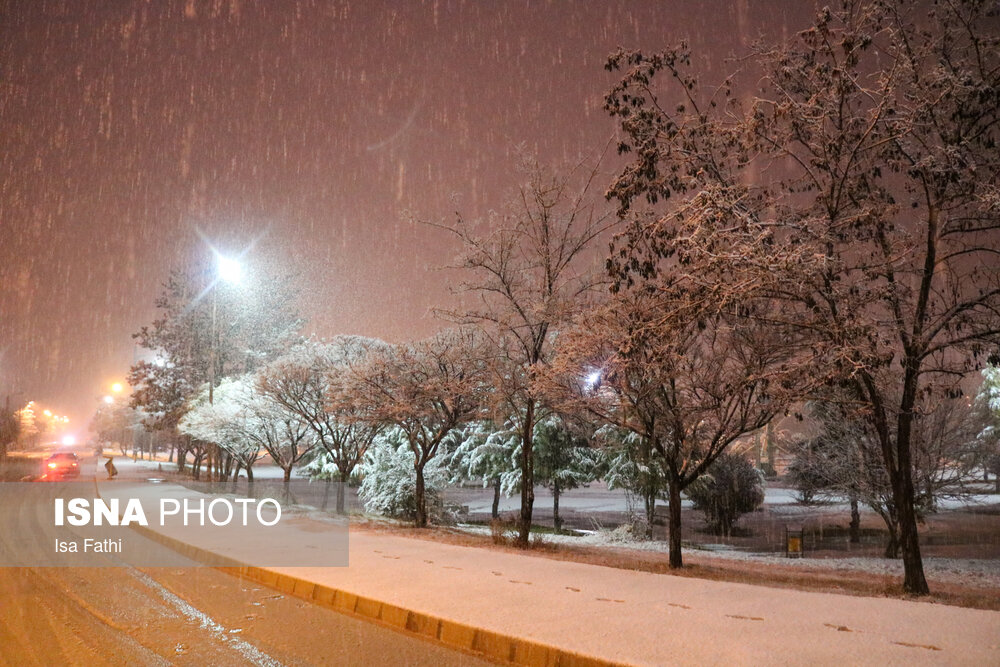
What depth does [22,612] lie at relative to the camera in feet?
24.7

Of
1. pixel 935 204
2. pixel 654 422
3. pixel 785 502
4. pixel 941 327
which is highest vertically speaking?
pixel 935 204

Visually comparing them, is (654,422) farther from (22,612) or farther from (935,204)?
(22,612)

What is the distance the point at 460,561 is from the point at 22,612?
6321 millimetres

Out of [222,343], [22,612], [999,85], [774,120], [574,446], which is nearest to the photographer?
[22,612]

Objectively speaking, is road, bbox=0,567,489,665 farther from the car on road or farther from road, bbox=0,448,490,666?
the car on road

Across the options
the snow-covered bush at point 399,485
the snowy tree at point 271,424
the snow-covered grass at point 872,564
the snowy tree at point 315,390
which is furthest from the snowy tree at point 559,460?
the snowy tree at point 271,424

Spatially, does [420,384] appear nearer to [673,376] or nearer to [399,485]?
[399,485]

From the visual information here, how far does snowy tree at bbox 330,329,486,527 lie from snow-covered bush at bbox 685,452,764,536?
1556 cm

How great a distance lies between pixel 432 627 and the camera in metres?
6.89

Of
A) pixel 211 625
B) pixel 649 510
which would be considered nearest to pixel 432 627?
pixel 211 625

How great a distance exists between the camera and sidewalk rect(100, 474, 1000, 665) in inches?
225

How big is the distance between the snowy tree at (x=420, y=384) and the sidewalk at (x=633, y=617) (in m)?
9.36

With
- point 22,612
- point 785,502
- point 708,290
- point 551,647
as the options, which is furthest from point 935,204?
point 785,502

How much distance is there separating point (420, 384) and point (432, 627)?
13300 millimetres
